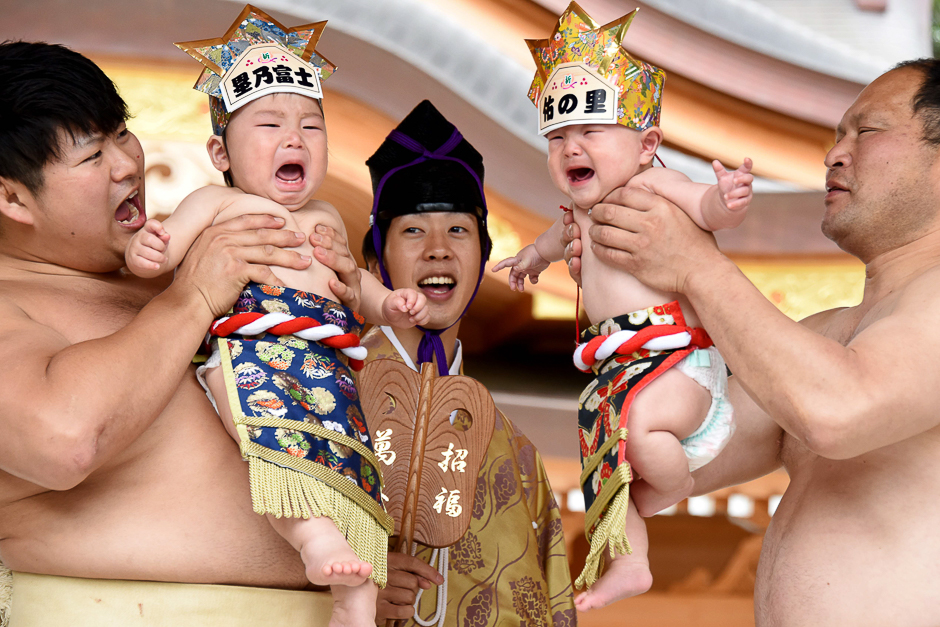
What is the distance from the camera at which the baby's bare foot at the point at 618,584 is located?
1688mm

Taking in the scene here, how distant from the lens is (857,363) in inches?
63.0

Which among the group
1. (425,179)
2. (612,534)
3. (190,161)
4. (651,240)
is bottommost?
(612,534)

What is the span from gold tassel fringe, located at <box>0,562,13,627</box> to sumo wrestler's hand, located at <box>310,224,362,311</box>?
0.86 m

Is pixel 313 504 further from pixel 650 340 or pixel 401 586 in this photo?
pixel 650 340

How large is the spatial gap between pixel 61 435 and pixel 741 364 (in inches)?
48.7

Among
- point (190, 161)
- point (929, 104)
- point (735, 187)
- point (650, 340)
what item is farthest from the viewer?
point (190, 161)

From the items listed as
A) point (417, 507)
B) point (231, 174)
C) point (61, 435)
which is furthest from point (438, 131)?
point (61, 435)

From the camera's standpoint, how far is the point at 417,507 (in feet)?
7.04

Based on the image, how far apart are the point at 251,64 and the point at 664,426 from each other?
3.76 ft

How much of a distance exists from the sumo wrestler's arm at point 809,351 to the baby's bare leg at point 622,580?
373 mm

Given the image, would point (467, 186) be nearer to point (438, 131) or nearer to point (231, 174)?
point (438, 131)

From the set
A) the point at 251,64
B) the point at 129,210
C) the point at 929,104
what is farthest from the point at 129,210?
the point at 929,104

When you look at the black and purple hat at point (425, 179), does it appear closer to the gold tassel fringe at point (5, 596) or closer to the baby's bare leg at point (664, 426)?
the baby's bare leg at point (664, 426)

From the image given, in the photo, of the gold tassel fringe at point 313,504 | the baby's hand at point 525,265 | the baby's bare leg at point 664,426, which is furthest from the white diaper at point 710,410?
the gold tassel fringe at point 313,504
